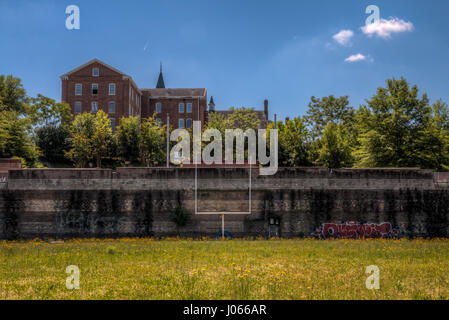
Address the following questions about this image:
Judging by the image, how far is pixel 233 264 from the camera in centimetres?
1120

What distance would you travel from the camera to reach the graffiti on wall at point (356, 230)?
67.1 ft

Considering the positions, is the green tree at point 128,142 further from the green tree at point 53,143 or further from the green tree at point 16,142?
the green tree at point 16,142

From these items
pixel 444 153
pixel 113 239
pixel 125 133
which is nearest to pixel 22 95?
pixel 125 133

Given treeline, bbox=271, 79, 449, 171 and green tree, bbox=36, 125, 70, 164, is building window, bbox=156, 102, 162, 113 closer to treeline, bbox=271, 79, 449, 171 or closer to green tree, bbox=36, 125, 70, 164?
green tree, bbox=36, 125, 70, 164

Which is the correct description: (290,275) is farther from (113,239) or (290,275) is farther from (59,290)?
(113,239)

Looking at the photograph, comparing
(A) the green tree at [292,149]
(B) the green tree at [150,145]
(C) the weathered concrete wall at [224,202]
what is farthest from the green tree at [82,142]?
(A) the green tree at [292,149]

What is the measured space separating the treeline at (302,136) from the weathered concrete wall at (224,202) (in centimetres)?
1094

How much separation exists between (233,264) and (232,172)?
1037 centimetres

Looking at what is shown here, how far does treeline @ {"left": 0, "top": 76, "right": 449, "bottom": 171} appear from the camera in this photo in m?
31.1

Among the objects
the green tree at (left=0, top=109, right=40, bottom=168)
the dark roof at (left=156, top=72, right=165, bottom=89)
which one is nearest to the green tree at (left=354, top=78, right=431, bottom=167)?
the green tree at (left=0, top=109, right=40, bottom=168)

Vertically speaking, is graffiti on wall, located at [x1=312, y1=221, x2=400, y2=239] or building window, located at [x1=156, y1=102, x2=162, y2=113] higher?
building window, located at [x1=156, y1=102, x2=162, y2=113]

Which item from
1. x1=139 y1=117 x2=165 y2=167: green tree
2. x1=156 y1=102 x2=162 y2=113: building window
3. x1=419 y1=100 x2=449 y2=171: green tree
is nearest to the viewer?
x1=419 y1=100 x2=449 y2=171: green tree

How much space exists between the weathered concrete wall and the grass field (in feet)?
19.5
